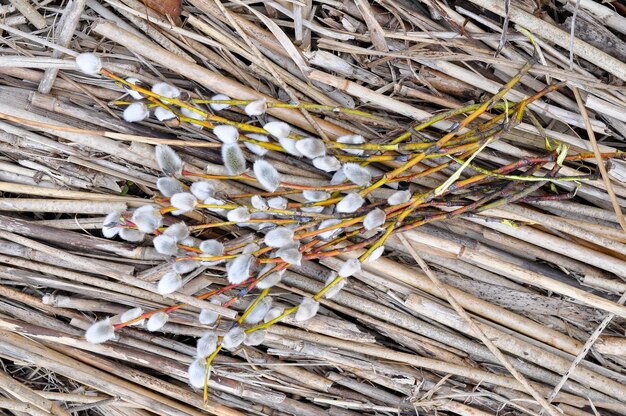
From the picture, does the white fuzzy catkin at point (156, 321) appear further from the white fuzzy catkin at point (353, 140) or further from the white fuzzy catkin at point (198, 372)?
the white fuzzy catkin at point (353, 140)

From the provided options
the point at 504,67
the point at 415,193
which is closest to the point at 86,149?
the point at 415,193

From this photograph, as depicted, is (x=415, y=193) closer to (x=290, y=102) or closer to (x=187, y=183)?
(x=290, y=102)

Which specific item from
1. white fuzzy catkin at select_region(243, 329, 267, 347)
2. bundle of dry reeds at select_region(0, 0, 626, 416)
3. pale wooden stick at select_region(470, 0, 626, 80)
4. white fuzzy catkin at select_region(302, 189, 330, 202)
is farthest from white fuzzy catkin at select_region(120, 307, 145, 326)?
pale wooden stick at select_region(470, 0, 626, 80)

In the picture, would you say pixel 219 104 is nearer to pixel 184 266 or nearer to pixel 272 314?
pixel 184 266

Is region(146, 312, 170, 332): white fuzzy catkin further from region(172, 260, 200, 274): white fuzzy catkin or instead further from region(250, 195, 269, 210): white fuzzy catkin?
region(250, 195, 269, 210): white fuzzy catkin

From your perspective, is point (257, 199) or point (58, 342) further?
point (58, 342)

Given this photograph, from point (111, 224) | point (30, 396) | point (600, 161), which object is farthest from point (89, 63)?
point (600, 161)
